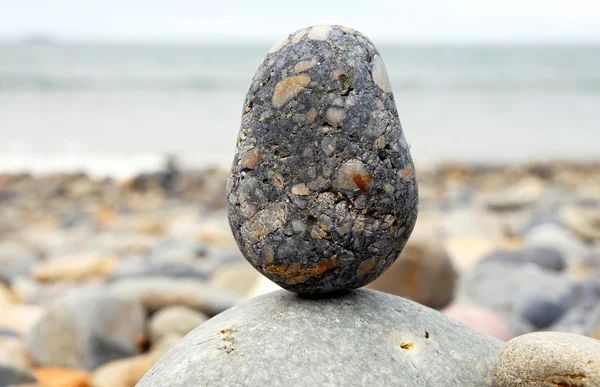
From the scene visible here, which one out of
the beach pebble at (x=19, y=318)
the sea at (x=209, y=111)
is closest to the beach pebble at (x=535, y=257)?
the beach pebble at (x=19, y=318)

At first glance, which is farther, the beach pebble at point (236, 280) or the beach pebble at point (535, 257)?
the beach pebble at point (535, 257)

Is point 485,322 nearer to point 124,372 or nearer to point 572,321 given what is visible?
point 572,321

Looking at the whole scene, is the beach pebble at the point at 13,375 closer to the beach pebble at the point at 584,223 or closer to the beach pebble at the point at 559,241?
the beach pebble at the point at 559,241

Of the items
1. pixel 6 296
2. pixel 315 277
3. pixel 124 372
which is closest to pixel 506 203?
pixel 6 296

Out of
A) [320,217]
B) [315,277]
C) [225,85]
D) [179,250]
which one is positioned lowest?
[225,85]

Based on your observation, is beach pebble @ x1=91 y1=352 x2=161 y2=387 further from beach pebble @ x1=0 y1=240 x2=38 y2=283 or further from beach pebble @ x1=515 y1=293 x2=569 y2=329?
beach pebble @ x1=0 y1=240 x2=38 y2=283

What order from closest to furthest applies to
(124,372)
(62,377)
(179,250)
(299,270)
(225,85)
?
1. (299,270)
2. (124,372)
3. (62,377)
4. (179,250)
5. (225,85)
